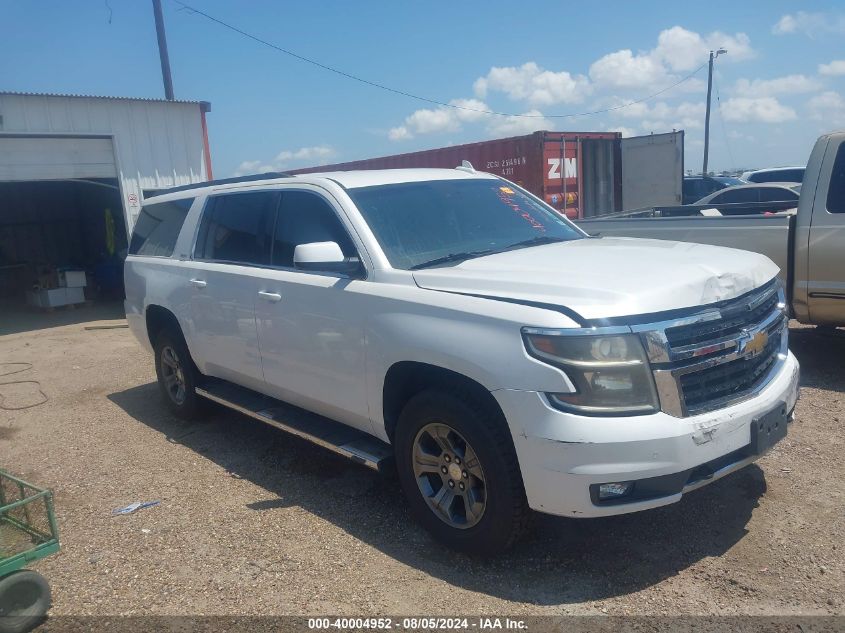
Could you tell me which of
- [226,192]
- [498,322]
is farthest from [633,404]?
[226,192]

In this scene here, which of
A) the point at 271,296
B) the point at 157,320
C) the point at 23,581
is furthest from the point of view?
the point at 157,320

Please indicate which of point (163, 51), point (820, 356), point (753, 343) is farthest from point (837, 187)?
point (163, 51)

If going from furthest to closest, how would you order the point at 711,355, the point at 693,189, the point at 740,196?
the point at 693,189, the point at 740,196, the point at 711,355

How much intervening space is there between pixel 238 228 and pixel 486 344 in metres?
2.59

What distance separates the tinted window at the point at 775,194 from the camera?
467 inches

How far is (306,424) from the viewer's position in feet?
14.8

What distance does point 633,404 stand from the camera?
9.61 ft

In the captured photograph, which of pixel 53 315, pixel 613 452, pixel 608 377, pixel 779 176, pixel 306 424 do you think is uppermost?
pixel 779 176

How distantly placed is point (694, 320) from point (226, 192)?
356 centimetres

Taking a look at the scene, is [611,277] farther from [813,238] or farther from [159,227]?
[159,227]

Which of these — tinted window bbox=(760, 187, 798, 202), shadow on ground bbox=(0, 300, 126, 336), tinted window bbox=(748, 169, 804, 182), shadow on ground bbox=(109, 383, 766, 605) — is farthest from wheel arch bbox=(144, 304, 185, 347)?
Result: tinted window bbox=(748, 169, 804, 182)

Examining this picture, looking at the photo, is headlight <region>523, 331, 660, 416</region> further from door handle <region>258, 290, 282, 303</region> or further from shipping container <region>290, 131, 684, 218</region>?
shipping container <region>290, 131, 684, 218</region>

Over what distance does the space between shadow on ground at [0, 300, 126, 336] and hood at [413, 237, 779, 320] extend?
10.7 metres

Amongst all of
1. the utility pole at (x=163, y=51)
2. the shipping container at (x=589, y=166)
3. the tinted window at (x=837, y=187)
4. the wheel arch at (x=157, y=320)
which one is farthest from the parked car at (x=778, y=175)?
the wheel arch at (x=157, y=320)
